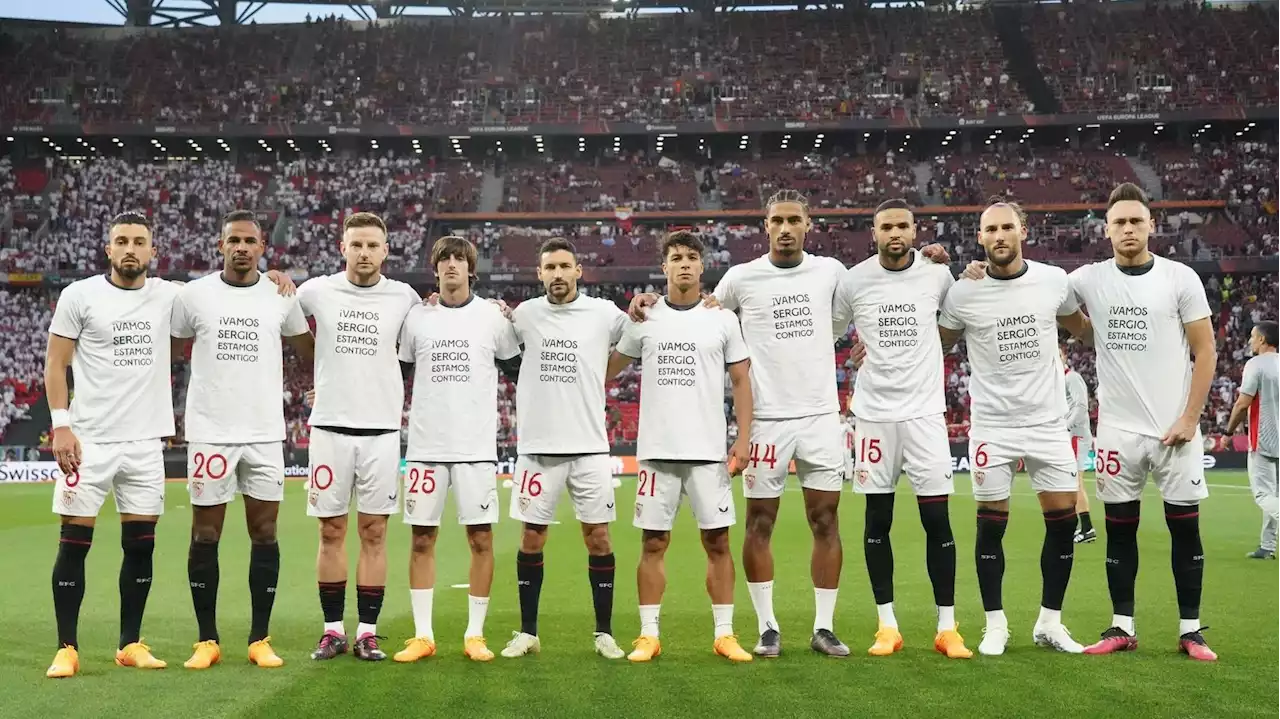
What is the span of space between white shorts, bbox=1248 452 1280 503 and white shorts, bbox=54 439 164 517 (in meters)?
10.8

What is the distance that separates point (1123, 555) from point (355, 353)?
5167mm

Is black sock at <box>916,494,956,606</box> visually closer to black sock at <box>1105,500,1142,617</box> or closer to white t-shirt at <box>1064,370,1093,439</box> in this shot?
black sock at <box>1105,500,1142,617</box>

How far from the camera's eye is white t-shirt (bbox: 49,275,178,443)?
7.07 metres

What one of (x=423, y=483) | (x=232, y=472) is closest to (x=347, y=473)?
(x=423, y=483)

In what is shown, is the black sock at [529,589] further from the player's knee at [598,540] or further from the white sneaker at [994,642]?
the white sneaker at [994,642]

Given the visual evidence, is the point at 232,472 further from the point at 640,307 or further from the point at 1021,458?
the point at 1021,458

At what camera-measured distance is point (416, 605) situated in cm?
728

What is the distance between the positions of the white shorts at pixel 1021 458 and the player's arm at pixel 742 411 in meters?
1.44

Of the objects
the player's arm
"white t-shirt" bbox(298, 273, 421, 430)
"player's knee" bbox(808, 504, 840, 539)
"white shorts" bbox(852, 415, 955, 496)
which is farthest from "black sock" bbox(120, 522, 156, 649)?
"white shorts" bbox(852, 415, 955, 496)

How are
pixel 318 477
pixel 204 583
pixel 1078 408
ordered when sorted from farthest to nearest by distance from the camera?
1. pixel 1078 408
2. pixel 318 477
3. pixel 204 583

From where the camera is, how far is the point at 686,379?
7367mm

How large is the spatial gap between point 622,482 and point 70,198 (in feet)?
100

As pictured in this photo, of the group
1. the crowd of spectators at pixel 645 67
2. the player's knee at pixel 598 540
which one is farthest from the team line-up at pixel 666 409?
the crowd of spectators at pixel 645 67

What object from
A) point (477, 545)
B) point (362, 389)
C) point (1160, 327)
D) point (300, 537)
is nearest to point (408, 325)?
point (362, 389)
